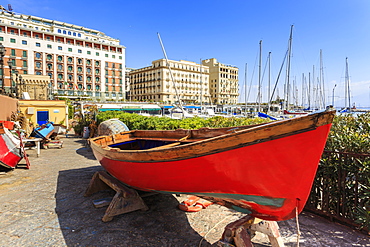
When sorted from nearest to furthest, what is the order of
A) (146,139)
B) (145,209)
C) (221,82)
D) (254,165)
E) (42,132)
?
(254,165), (145,209), (146,139), (42,132), (221,82)

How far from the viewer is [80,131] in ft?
60.3

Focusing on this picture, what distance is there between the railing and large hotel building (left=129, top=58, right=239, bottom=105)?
84.6 m

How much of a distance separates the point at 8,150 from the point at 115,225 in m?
5.68

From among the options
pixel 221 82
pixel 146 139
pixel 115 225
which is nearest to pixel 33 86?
pixel 146 139

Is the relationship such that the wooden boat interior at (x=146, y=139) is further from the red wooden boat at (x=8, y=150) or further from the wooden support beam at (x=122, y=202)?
the red wooden boat at (x=8, y=150)

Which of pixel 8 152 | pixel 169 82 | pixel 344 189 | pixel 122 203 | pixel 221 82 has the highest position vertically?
pixel 221 82

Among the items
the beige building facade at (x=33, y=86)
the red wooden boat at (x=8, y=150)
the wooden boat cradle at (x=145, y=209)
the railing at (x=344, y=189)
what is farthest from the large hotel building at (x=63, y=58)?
the railing at (x=344, y=189)

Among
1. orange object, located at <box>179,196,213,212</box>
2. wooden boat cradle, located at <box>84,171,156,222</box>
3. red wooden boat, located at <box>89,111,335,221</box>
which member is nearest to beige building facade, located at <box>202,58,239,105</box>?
orange object, located at <box>179,196,213,212</box>

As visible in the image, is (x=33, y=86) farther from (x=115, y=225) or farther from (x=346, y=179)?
(x=346, y=179)

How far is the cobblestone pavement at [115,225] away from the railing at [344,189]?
21cm

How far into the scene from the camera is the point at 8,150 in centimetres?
738

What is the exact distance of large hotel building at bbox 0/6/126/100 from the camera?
6244 centimetres

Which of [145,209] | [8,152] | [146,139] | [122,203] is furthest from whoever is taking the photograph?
[8,152]

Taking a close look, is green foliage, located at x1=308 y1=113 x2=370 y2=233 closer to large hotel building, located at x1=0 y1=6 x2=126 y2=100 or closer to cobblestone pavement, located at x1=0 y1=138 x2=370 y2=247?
cobblestone pavement, located at x1=0 y1=138 x2=370 y2=247
